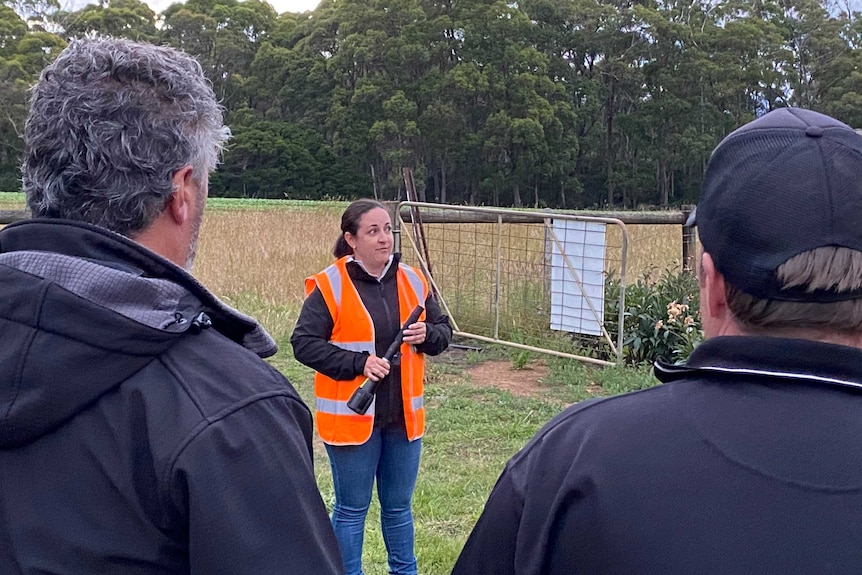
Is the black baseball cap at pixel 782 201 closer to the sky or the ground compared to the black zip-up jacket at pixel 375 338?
closer to the sky

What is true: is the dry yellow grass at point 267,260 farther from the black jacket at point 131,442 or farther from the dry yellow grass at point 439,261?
the black jacket at point 131,442

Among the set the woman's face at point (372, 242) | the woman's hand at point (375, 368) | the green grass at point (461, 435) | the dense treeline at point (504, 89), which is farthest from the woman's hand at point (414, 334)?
the dense treeline at point (504, 89)

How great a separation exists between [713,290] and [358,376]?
253 centimetres

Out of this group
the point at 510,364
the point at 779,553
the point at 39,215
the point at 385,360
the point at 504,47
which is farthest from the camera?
the point at 504,47

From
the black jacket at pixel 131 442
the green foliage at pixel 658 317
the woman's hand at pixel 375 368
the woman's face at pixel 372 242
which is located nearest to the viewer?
the black jacket at pixel 131 442

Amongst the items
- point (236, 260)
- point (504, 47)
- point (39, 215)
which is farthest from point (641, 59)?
point (39, 215)

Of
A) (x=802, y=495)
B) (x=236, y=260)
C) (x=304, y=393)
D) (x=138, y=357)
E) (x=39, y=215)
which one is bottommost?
(x=304, y=393)

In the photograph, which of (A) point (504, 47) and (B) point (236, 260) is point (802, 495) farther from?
(A) point (504, 47)

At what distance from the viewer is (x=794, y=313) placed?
1145 mm

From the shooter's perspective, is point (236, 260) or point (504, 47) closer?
point (236, 260)

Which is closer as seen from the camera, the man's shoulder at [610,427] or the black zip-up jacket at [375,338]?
the man's shoulder at [610,427]

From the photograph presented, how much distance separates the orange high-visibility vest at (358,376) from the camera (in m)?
3.53

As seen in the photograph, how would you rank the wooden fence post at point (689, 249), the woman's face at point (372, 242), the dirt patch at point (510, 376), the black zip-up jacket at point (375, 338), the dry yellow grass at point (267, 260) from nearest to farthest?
the black zip-up jacket at point (375, 338), the woman's face at point (372, 242), the dirt patch at point (510, 376), the wooden fence post at point (689, 249), the dry yellow grass at point (267, 260)

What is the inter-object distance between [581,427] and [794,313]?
33 centimetres
